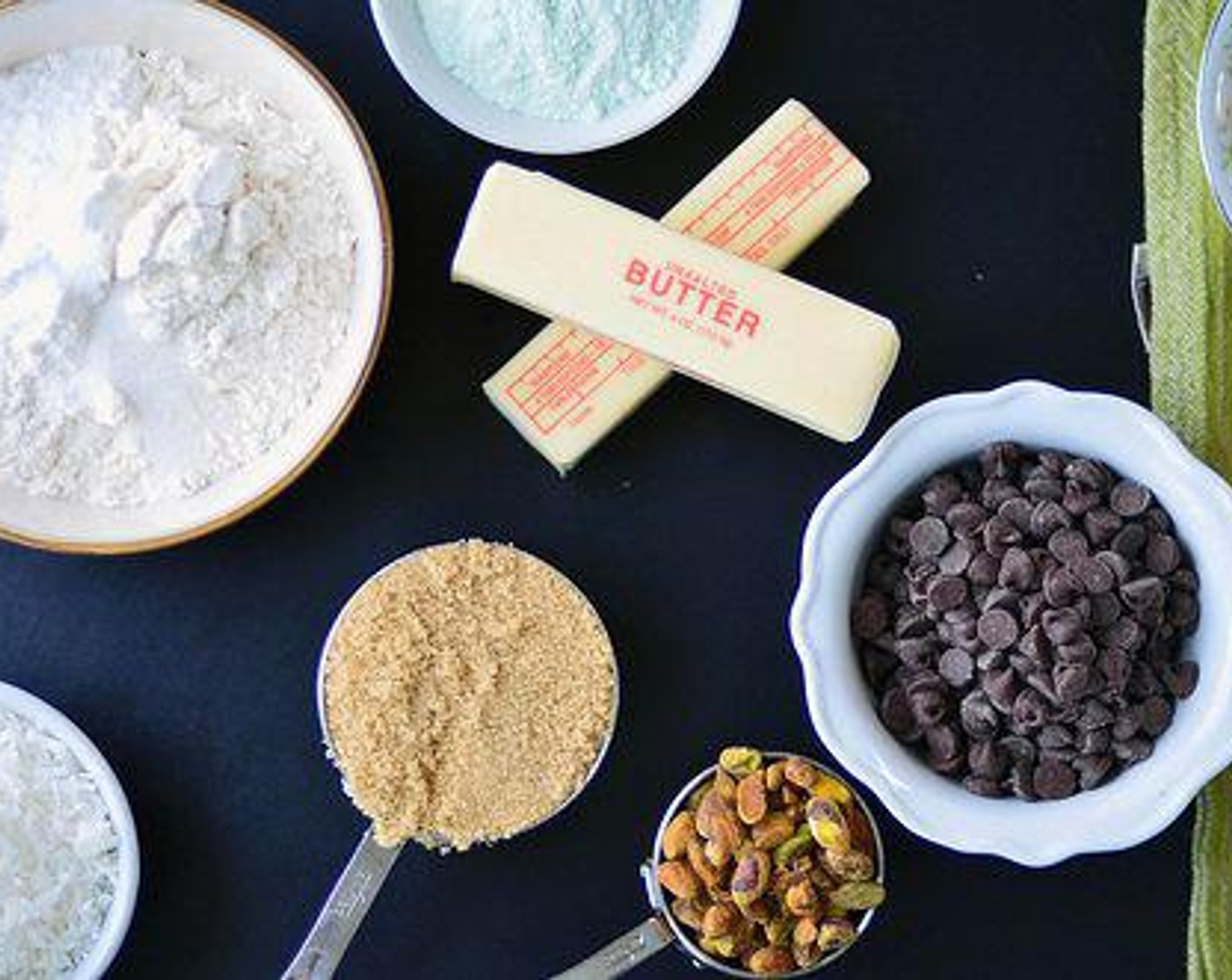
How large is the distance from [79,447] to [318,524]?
0.16 metres

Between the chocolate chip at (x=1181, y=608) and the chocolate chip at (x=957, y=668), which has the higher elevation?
the chocolate chip at (x=1181, y=608)

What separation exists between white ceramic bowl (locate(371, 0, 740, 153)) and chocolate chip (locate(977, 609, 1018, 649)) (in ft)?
1.22

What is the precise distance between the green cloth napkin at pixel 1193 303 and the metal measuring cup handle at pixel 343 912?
521 mm

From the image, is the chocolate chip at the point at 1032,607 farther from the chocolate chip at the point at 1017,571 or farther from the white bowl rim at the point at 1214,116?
the white bowl rim at the point at 1214,116

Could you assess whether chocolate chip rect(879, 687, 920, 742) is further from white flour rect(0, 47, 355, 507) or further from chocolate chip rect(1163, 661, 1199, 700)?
white flour rect(0, 47, 355, 507)

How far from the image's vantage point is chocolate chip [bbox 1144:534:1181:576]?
1160 millimetres

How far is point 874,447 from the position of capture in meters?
1.18

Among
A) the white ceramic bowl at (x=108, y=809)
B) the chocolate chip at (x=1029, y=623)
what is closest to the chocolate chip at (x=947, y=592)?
the chocolate chip at (x=1029, y=623)

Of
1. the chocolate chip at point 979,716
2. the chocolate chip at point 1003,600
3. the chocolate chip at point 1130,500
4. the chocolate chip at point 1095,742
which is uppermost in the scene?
the chocolate chip at point 1130,500

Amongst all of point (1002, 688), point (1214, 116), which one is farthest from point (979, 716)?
point (1214, 116)

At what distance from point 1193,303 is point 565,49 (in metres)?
0.43

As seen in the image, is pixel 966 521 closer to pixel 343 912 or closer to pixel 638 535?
pixel 638 535

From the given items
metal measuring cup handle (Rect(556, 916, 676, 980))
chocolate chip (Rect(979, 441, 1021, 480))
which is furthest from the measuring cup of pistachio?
chocolate chip (Rect(979, 441, 1021, 480))

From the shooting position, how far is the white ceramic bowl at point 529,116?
1214mm
